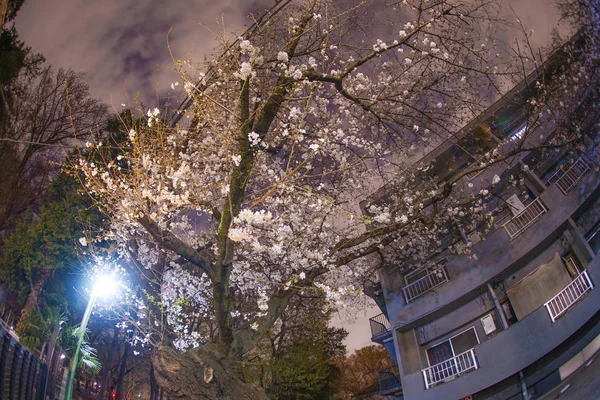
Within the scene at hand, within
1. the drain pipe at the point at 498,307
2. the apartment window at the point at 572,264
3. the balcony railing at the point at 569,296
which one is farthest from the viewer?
the drain pipe at the point at 498,307

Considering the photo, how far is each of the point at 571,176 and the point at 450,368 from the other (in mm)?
8818

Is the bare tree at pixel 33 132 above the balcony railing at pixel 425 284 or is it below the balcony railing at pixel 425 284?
above

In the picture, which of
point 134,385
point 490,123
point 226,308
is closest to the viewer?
point 226,308

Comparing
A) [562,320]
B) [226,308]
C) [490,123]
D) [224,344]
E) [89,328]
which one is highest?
[490,123]

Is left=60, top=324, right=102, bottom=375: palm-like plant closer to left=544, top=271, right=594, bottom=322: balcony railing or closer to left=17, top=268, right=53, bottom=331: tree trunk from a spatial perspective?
left=17, top=268, right=53, bottom=331: tree trunk

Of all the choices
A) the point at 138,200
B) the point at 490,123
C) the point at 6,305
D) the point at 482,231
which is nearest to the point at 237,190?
the point at 138,200

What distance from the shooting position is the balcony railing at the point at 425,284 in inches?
603

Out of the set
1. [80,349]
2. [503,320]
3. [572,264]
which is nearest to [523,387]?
[503,320]

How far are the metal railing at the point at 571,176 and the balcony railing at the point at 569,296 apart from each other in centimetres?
360

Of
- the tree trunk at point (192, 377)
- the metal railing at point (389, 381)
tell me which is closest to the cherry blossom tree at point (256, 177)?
the tree trunk at point (192, 377)

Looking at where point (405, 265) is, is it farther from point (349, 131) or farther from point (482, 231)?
point (349, 131)

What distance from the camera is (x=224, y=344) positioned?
20.8 ft

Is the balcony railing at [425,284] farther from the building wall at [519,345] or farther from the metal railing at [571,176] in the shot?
the metal railing at [571,176]

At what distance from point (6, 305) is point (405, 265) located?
16.2 metres
